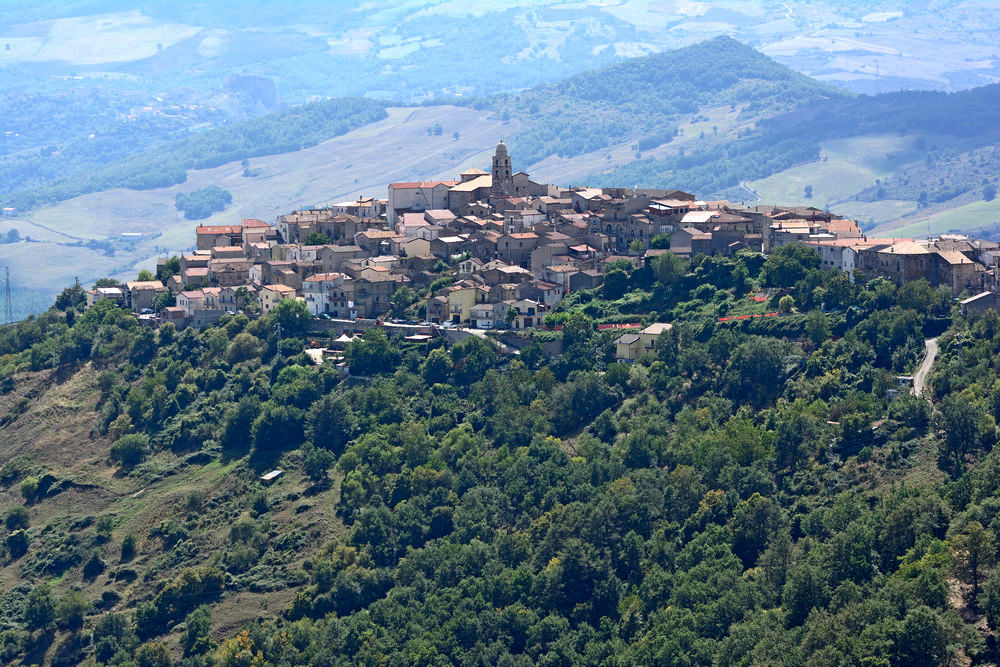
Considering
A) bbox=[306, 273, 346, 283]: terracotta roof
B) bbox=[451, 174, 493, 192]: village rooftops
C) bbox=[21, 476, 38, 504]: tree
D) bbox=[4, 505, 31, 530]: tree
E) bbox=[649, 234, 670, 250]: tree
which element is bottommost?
bbox=[4, 505, 31, 530]: tree

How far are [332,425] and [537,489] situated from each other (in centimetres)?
1148

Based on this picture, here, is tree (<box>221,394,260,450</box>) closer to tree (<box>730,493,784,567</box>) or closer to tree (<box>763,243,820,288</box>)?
tree (<box>763,243,820,288</box>)

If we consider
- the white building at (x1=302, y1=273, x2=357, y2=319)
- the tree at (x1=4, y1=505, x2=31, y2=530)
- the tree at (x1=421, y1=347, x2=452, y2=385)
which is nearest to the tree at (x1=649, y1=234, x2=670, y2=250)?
the tree at (x1=421, y1=347, x2=452, y2=385)

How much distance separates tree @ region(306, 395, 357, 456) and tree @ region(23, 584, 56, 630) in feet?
41.2

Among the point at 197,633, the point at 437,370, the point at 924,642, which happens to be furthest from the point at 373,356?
the point at 924,642

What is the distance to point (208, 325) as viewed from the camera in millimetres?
84250

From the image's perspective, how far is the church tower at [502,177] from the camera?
309 feet

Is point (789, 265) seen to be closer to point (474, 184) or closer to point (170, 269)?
point (474, 184)

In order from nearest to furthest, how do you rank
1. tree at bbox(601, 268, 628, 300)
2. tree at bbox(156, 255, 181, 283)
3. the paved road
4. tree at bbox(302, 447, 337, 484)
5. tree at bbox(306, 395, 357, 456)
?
the paved road, tree at bbox(302, 447, 337, 484), tree at bbox(306, 395, 357, 456), tree at bbox(601, 268, 628, 300), tree at bbox(156, 255, 181, 283)

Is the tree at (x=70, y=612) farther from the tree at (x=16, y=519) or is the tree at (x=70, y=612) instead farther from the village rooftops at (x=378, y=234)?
the village rooftops at (x=378, y=234)

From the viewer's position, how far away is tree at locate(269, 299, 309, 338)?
80.9m

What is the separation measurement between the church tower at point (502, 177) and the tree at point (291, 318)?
16.6 m

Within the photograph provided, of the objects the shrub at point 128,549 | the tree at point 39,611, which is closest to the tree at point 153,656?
the tree at point 39,611

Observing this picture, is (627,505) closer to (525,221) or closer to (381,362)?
(381,362)
